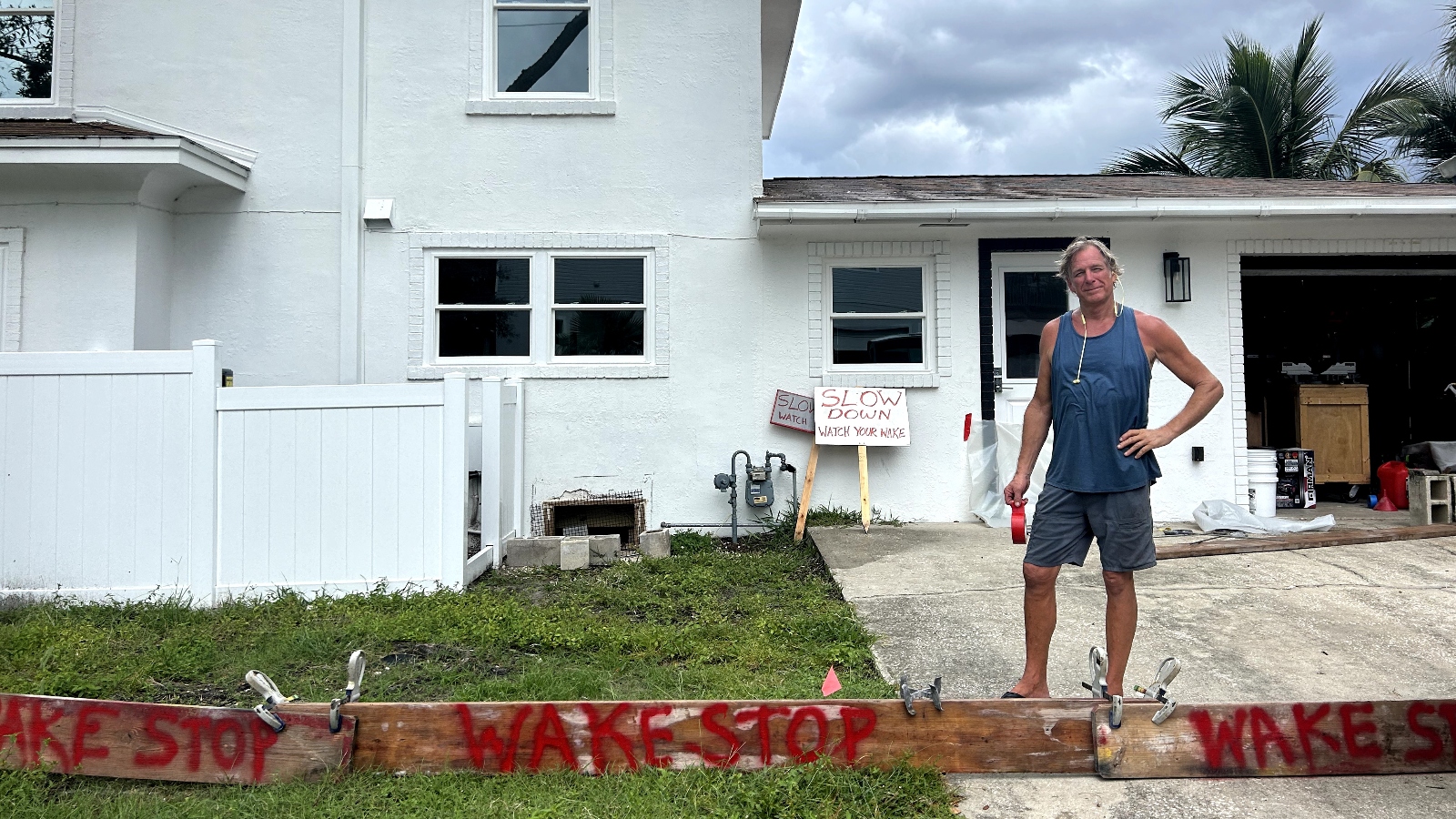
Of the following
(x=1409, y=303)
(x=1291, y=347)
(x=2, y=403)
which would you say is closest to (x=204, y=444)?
(x=2, y=403)

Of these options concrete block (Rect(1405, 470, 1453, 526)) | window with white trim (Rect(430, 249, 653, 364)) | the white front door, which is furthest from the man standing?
concrete block (Rect(1405, 470, 1453, 526))

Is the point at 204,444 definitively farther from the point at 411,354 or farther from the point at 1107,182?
the point at 1107,182

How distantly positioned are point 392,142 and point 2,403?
380 centimetres

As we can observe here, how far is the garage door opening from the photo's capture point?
1033 cm

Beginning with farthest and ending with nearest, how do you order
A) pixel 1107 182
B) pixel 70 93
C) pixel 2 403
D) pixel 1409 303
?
pixel 1409 303 → pixel 1107 182 → pixel 70 93 → pixel 2 403

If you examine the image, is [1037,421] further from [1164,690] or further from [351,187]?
[351,187]

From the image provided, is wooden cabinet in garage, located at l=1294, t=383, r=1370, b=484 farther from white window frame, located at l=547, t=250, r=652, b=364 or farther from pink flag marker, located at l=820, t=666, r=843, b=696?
pink flag marker, located at l=820, t=666, r=843, b=696

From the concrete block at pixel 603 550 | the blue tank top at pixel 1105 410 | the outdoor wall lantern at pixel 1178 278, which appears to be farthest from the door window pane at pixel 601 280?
the blue tank top at pixel 1105 410

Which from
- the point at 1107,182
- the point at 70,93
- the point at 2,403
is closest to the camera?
the point at 2,403

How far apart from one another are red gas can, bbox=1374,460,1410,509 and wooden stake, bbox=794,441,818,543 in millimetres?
Answer: 5725

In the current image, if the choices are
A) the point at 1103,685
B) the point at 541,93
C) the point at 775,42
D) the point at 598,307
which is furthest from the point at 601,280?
the point at 1103,685

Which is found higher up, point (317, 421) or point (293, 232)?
point (293, 232)

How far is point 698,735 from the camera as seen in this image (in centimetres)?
287

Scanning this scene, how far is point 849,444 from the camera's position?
804 cm
